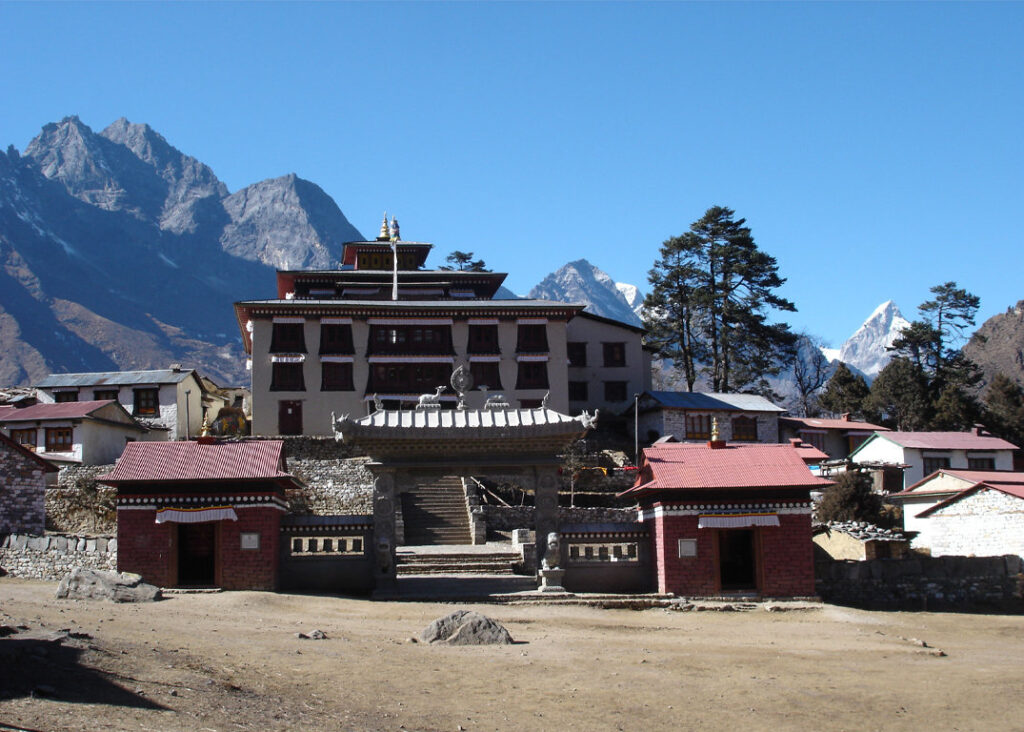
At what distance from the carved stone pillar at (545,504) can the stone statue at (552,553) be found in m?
0.69

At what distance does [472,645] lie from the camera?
18.1m

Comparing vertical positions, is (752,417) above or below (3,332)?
below

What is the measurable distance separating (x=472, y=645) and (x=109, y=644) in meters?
6.00

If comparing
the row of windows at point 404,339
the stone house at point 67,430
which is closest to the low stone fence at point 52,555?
the stone house at point 67,430

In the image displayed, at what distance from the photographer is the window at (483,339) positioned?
Answer: 56688 millimetres

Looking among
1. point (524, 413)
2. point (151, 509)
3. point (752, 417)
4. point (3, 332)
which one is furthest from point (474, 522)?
point (3, 332)

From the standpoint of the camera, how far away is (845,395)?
72625 millimetres

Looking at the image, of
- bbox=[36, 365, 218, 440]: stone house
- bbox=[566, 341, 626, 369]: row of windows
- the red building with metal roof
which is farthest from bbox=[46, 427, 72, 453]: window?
bbox=[566, 341, 626, 369]: row of windows

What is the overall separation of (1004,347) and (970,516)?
84310mm

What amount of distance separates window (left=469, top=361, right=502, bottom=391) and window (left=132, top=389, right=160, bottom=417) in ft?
56.2

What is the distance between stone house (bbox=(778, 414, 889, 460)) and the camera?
60688mm

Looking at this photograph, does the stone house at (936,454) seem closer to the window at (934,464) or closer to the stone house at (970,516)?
the window at (934,464)

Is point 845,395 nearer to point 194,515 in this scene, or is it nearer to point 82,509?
point 82,509

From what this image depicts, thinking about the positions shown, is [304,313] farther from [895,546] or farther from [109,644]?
[109,644]
